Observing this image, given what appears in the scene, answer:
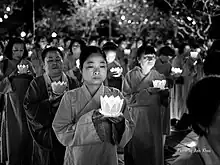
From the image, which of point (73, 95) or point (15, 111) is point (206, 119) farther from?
point (15, 111)

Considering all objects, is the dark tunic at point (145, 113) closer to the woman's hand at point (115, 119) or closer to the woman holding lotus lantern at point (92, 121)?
the woman holding lotus lantern at point (92, 121)

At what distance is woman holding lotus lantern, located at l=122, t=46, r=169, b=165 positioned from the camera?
5.08 m

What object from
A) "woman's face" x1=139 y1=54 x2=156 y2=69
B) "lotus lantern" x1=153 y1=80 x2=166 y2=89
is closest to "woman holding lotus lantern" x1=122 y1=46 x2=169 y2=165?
"woman's face" x1=139 y1=54 x2=156 y2=69

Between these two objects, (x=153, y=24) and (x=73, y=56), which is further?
(x=153, y=24)

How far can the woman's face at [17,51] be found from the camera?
5851 millimetres

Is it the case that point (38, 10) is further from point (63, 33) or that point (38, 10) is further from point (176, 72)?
point (176, 72)

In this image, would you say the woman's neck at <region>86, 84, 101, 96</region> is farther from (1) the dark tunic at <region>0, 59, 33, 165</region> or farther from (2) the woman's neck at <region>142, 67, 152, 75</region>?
(1) the dark tunic at <region>0, 59, 33, 165</region>

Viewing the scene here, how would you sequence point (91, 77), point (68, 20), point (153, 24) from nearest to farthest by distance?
1. point (91, 77)
2. point (153, 24)
3. point (68, 20)

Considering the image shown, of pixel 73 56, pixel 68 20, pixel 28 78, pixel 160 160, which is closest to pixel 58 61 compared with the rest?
pixel 28 78

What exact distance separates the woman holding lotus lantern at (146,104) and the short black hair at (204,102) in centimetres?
298

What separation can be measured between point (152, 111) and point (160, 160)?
0.75 m

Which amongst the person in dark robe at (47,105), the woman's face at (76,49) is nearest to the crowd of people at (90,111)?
the person in dark robe at (47,105)

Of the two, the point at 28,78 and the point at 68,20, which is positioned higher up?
the point at 68,20

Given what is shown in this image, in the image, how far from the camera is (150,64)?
524cm
